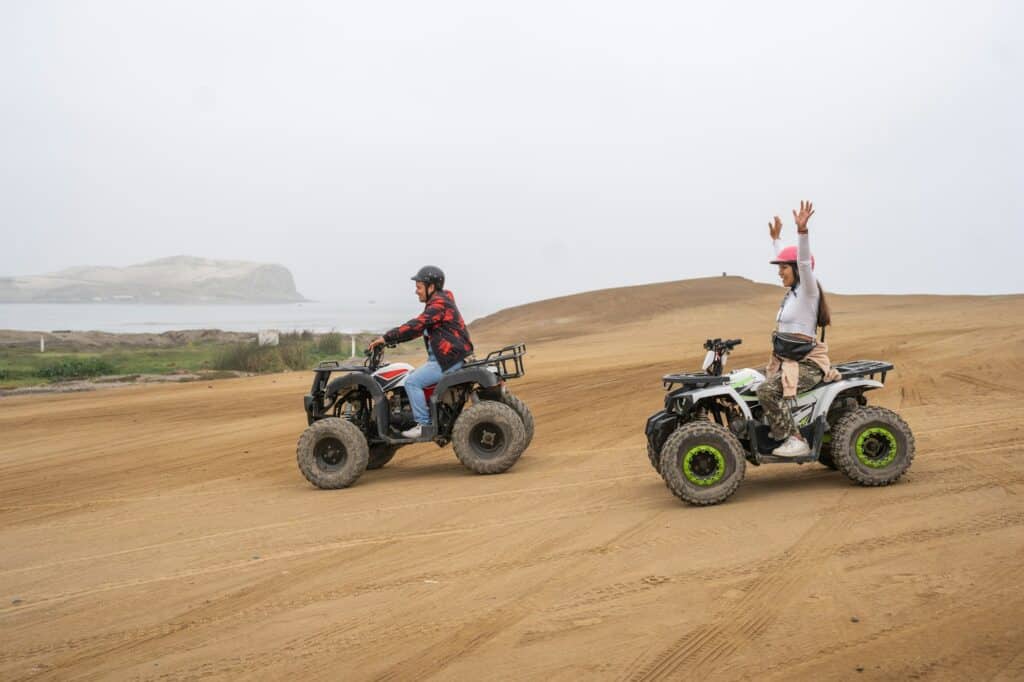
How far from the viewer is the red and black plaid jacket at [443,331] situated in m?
10.4

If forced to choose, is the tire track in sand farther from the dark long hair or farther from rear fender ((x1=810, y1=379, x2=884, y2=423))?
the dark long hair

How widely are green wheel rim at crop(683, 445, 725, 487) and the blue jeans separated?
332cm

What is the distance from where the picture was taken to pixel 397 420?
422 inches

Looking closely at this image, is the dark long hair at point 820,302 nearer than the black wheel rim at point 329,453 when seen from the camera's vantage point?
Yes

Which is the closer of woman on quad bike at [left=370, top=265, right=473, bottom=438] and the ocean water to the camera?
woman on quad bike at [left=370, top=265, right=473, bottom=438]

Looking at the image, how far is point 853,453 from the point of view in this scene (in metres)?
8.26

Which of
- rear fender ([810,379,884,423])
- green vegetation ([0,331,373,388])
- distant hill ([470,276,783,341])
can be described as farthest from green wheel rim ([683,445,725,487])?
distant hill ([470,276,783,341])

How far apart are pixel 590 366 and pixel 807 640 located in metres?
16.9

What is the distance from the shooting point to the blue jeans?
34.3 feet

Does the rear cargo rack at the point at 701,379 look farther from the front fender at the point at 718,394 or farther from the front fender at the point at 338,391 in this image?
the front fender at the point at 338,391

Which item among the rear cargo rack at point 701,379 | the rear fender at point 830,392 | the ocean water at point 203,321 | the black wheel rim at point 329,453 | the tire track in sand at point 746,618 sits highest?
the ocean water at point 203,321

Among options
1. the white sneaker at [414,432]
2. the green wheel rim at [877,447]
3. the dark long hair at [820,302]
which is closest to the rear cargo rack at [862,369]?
the green wheel rim at [877,447]

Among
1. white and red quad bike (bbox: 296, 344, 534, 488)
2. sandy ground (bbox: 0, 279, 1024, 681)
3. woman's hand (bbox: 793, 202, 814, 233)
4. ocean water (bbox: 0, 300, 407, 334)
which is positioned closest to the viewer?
sandy ground (bbox: 0, 279, 1024, 681)

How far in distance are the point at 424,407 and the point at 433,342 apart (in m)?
Answer: 0.72
